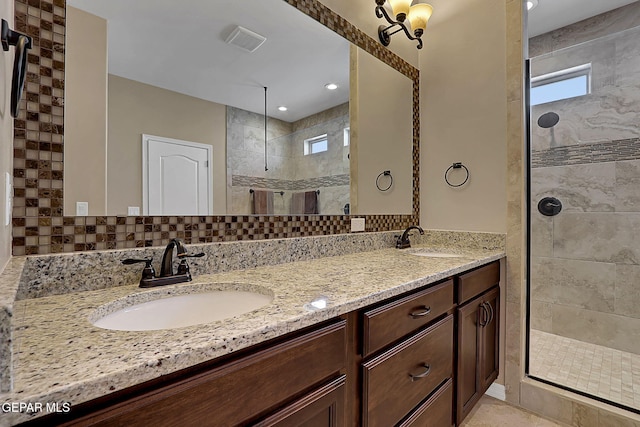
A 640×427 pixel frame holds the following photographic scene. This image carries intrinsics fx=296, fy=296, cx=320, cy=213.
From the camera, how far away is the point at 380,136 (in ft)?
6.41

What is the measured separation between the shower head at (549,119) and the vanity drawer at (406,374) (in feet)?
6.78

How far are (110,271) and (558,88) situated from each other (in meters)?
3.10

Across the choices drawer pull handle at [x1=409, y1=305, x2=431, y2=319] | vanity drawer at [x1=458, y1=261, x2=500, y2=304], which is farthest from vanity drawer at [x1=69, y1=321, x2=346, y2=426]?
vanity drawer at [x1=458, y1=261, x2=500, y2=304]

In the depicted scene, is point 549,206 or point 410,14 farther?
point 549,206

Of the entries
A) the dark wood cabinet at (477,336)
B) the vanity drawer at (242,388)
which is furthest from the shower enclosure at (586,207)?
the vanity drawer at (242,388)

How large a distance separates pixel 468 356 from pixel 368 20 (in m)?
1.99

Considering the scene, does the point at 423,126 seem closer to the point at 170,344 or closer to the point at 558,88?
the point at 558,88

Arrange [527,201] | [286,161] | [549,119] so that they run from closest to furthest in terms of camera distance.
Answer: [286,161] → [527,201] → [549,119]

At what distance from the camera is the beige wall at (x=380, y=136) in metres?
1.79

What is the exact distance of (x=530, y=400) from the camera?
1.70 metres

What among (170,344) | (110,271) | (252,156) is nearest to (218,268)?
(110,271)

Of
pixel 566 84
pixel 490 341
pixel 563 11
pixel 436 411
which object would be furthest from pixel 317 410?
pixel 563 11

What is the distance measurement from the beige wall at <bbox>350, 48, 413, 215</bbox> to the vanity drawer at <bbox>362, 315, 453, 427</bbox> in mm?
827

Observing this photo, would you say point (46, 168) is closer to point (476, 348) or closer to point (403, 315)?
point (403, 315)
